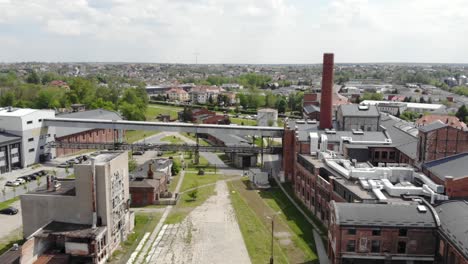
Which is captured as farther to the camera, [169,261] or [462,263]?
[169,261]

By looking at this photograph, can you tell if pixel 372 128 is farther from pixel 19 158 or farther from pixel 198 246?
pixel 19 158

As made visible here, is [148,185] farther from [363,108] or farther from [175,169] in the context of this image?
[363,108]

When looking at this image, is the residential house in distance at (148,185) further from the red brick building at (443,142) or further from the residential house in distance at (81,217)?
the red brick building at (443,142)

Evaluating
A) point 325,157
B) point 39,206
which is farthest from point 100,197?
point 325,157

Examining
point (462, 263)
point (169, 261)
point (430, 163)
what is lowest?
point (169, 261)

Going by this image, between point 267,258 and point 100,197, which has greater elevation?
point 100,197
